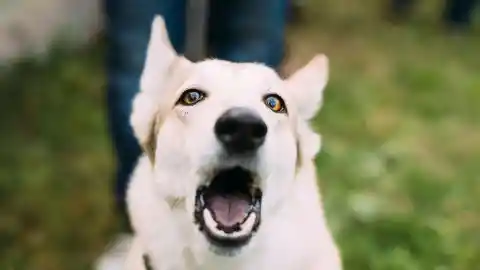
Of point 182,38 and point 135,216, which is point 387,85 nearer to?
point 182,38

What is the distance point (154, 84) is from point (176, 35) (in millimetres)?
209

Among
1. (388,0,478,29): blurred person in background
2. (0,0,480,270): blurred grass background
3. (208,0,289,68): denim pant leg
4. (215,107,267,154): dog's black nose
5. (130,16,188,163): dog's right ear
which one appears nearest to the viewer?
(215,107,267,154): dog's black nose

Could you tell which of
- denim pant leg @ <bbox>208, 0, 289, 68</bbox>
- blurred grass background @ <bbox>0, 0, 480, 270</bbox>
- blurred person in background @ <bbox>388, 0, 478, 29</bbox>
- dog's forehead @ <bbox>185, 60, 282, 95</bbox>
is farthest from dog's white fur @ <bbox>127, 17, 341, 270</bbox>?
blurred person in background @ <bbox>388, 0, 478, 29</bbox>

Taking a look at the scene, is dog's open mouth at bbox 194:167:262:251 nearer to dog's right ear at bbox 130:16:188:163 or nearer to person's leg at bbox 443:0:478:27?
dog's right ear at bbox 130:16:188:163

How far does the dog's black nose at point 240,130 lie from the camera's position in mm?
825

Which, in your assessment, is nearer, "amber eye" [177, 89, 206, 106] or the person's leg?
"amber eye" [177, 89, 206, 106]

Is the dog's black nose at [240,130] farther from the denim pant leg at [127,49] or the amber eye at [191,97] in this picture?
the denim pant leg at [127,49]

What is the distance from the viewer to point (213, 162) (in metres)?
0.85

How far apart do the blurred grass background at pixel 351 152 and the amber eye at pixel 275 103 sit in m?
0.49

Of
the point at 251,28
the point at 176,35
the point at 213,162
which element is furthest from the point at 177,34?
the point at 213,162

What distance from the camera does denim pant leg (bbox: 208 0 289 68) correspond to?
112 cm

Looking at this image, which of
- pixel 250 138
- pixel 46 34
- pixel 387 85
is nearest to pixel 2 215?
pixel 46 34

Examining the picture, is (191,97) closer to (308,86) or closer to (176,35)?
(308,86)

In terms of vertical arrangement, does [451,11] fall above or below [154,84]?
below
